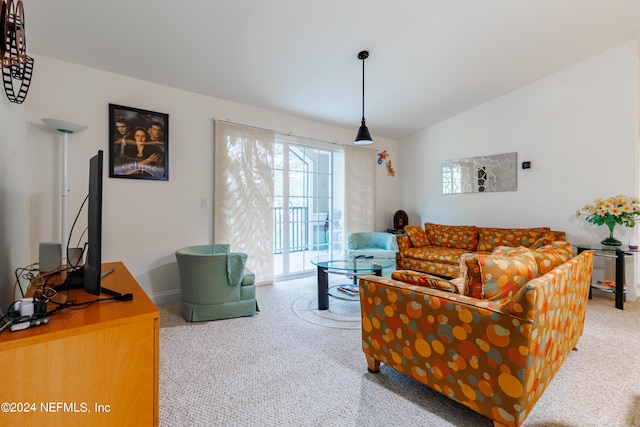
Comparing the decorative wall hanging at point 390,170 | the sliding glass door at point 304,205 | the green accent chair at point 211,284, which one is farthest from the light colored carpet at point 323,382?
the decorative wall hanging at point 390,170

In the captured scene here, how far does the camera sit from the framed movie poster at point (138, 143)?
2887 mm

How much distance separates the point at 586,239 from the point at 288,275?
3890 mm

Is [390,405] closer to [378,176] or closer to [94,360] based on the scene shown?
[94,360]

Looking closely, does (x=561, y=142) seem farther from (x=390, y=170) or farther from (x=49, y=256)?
(x=49, y=256)

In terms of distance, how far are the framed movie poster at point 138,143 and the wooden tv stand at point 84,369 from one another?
7.15 ft

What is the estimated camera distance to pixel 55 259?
190cm

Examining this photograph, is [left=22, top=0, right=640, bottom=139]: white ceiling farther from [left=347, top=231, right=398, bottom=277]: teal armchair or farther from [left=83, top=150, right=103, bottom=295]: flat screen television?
[left=347, top=231, right=398, bottom=277]: teal armchair

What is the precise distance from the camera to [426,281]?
167 centimetres

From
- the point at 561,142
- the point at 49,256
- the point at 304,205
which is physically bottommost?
the point at 49,256

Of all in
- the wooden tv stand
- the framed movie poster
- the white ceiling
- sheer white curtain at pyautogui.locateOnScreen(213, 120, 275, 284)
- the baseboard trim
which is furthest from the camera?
sheer white curtain at pyautogui.locateOnScreen(213, 120, 275, 284)

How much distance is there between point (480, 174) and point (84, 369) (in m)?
4.93

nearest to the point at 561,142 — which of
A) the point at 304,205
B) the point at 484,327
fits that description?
the point at 304,205

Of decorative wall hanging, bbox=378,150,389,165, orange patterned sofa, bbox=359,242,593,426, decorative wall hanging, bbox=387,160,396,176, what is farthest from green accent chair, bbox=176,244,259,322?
decorative wall hanging, bbox=387,160,396,176

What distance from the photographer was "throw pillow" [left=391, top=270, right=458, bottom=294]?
5.19 ft
